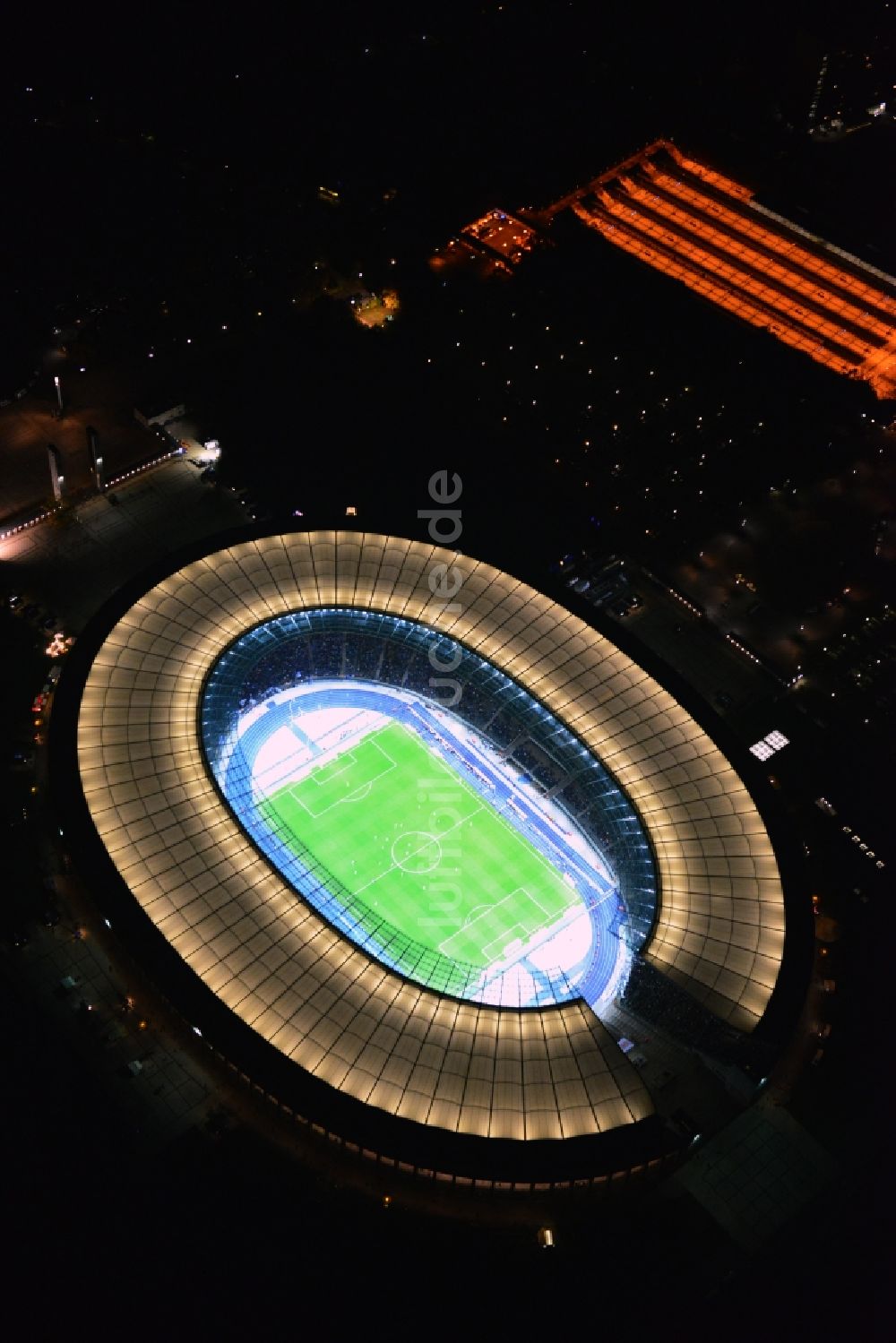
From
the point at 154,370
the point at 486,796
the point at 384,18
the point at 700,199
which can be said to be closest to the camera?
the point at 486,796

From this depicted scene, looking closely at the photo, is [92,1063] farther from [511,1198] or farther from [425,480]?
[425,480]

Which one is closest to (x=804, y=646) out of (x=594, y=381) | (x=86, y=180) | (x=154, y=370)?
(x=594, y=381)

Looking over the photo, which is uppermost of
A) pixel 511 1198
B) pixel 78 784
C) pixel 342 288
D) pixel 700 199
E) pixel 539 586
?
pixel 342 288

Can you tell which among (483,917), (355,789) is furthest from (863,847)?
(355,789)

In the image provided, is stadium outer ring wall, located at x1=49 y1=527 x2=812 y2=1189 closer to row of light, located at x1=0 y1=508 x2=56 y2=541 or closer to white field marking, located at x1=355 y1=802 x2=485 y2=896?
white field marking, located at x1=355 y1=802 x2=485 y2=896

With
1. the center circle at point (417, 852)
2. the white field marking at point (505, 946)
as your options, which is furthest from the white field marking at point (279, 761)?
the white field marking at point (505, 946)

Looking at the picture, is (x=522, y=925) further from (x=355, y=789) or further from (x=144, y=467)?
(x=144, y=467)

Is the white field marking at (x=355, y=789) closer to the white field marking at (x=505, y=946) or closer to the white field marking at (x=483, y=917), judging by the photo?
the white field marking at (x=483, y=917)
